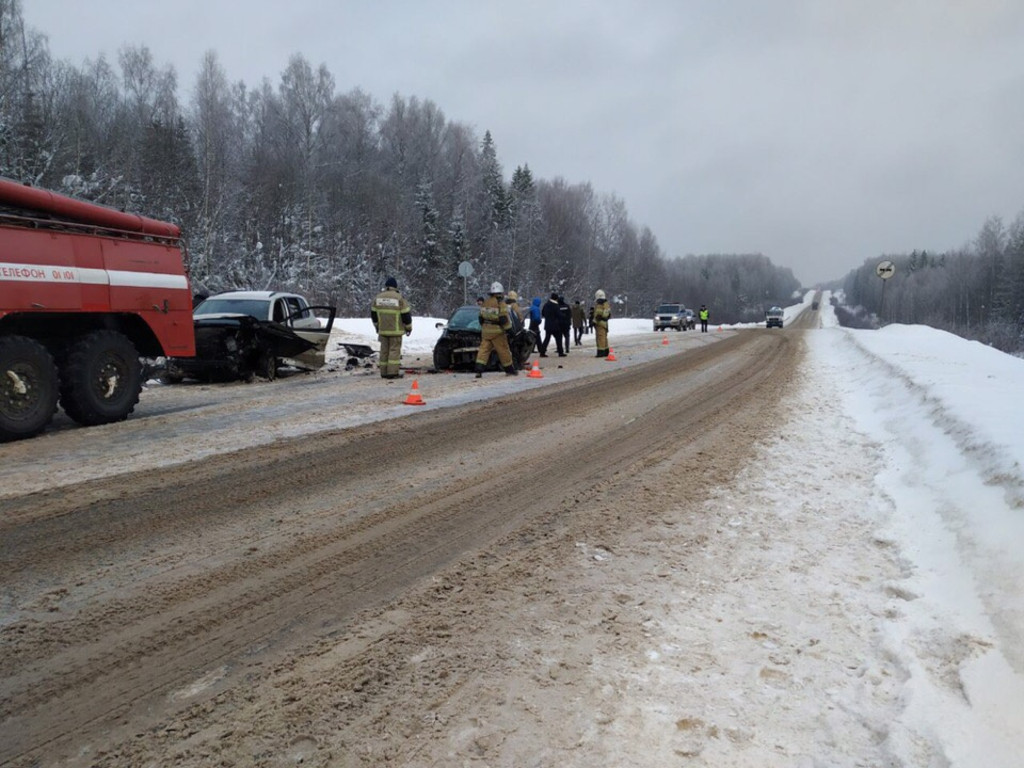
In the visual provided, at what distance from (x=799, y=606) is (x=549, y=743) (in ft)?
5.60

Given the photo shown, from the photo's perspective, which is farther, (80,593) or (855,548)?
(855,548)

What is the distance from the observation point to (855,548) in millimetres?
3910

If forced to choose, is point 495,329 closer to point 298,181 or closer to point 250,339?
point 250,339

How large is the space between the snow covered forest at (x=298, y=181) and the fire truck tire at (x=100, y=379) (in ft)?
101

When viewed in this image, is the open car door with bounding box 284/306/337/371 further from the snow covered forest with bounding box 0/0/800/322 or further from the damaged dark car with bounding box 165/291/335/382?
the snow covered forest with bounding box 0/0/800/322

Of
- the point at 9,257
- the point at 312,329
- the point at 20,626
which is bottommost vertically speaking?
the point at 20,626

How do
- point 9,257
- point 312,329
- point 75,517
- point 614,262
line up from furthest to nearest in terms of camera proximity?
1. point 614,262
2. point 312,329
3. point 9,257
4. point 75,517

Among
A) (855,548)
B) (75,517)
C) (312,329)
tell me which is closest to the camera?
(855,548)

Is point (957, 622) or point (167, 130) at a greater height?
point (167, 130)

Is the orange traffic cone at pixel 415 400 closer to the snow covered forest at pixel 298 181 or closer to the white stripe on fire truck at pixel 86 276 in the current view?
the white stripe on fire truck at pixel 86 276

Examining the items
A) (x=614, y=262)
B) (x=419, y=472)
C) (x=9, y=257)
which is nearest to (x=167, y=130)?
(x=9, y=257)

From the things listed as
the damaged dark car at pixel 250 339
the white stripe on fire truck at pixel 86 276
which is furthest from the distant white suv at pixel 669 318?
the white stripe on fire truck at pixel 86 276

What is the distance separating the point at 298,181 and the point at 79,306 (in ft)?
151

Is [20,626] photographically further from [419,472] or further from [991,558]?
[991,558]
